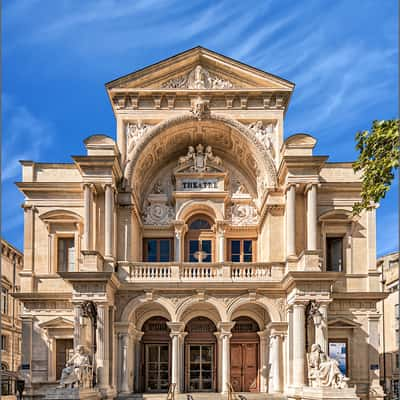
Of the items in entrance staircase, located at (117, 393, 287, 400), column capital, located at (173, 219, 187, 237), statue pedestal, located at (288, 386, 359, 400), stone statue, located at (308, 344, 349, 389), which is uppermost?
column capital, located at (173, 219, 187, 237)

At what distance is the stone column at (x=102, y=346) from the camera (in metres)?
25.8

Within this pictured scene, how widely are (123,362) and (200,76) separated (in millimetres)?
12519

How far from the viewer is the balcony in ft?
93.8

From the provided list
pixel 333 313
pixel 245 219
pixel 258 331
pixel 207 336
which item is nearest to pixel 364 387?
pixel 333 313

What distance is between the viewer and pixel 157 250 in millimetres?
32188

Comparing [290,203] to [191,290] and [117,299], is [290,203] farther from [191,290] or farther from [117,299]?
[117,299]

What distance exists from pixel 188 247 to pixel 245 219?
291cm

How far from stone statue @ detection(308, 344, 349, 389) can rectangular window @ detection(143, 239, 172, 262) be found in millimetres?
9388

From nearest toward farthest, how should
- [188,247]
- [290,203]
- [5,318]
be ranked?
[290,203] → [188,247] → [5,318]

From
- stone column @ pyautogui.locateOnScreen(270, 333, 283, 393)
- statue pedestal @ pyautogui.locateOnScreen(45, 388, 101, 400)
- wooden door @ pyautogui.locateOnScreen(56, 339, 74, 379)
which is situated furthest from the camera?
wooden door @ pyautogui.locateOnScreen(56, 339, 74, 379)

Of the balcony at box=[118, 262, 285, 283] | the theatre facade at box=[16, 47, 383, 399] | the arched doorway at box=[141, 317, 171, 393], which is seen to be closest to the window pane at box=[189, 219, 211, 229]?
the theatre facade at box=[16, 47, 383, 399]

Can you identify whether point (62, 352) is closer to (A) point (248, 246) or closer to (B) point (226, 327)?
(B) point (226, 327)

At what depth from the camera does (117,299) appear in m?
28.4

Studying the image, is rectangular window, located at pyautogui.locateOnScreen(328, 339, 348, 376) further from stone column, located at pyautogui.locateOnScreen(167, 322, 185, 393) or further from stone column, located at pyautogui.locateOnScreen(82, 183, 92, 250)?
stone column, located at pyautogui.locateOnScreen(82, 183, 92, 250)
